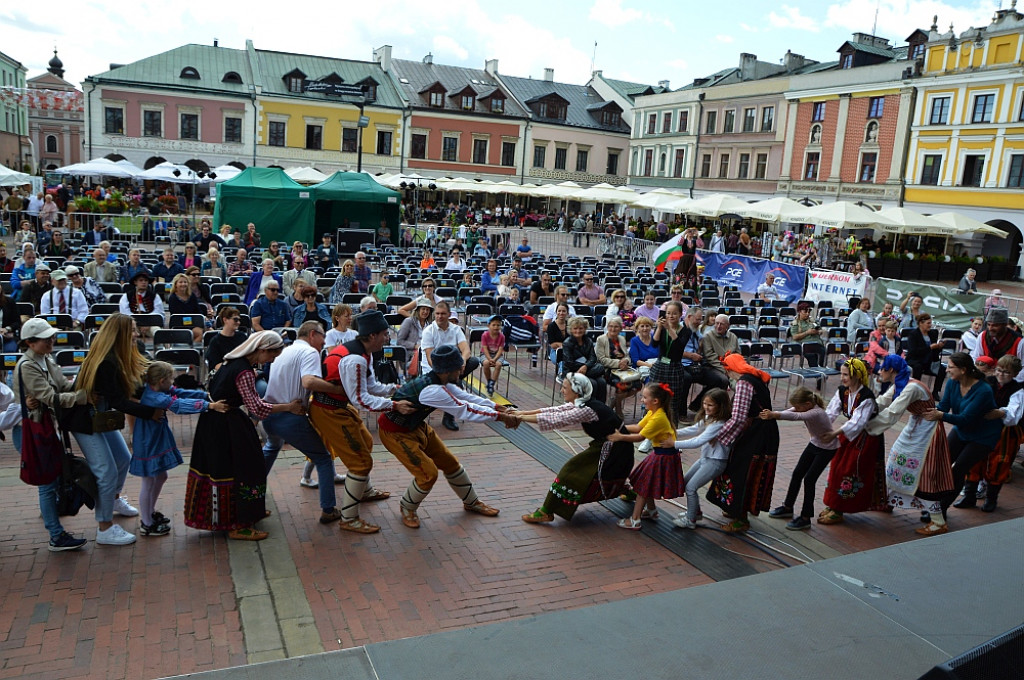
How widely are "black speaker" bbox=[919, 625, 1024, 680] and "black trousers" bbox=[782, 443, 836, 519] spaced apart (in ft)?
13.4

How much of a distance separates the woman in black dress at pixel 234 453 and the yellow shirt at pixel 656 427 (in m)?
2.73

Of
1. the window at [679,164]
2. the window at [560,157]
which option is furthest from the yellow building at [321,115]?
the window at [679,164]

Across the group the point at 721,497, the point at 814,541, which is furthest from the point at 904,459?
the point at 721,497

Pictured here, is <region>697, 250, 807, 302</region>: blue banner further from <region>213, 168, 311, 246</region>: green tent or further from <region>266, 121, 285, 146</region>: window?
<region>266, 121, 285, 146</region>: window

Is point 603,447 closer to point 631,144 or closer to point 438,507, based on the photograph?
point 438,507

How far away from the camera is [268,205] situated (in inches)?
902

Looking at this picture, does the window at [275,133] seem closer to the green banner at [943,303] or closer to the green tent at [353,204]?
the green tent at [353,204]

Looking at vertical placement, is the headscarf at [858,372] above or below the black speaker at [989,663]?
above

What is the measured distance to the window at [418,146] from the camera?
50672 millimetres

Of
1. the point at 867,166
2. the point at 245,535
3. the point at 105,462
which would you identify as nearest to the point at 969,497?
the point at 245,535

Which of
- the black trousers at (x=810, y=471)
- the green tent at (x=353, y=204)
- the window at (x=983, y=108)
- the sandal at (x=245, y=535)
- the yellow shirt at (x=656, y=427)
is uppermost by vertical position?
the window at (x=983, y=108)

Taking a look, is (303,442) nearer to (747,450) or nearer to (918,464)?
(747,450)

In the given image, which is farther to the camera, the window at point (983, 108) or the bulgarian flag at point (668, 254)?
the window at point (983, 108)

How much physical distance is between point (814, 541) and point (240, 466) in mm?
4765
